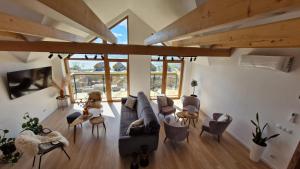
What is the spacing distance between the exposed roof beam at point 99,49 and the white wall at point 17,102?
0.82 metres

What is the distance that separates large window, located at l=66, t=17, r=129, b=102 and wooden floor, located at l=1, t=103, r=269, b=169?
2743 millimetres

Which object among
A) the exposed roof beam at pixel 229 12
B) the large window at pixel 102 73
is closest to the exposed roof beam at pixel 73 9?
the exposed roof beam at pixel 229 12

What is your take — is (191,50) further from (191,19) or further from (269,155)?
(269,155)

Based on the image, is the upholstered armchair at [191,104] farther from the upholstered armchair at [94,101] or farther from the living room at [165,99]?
the upholstered armchair at [94,101]

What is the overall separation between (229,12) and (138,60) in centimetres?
558

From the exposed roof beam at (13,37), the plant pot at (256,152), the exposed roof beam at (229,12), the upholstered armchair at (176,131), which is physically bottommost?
the plant pot at (256,152)

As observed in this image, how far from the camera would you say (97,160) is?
3.24 meters

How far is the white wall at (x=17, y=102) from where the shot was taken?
3.56 metres

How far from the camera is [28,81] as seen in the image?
14.1ft

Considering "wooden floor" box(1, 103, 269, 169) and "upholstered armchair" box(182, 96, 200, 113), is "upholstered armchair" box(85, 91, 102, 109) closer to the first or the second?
"wooden floor" box(1, 103, 269, 169)

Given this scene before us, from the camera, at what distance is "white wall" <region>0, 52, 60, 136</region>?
11.7 ft

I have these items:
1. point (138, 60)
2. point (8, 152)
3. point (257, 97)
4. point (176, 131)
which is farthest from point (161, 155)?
point (138, 60)

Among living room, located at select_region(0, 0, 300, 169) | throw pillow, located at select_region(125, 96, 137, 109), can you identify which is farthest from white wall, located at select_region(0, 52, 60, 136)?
throw pillow, located at select_region(125, 96, 137, 109)

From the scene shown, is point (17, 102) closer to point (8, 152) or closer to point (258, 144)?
point (8, 152)
